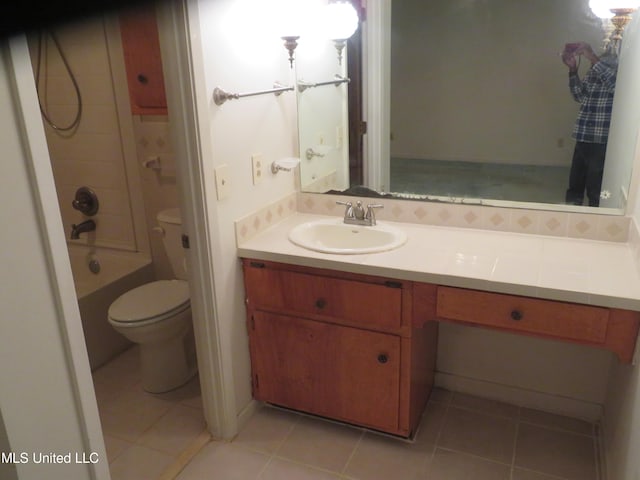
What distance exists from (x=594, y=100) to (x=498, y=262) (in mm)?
667

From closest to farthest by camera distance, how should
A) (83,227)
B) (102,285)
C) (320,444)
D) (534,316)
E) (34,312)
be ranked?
1. (34,312)
2. (534,316)
3. (320,444)
4. (102,285)
5. (83,227)

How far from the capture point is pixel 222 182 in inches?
70.9

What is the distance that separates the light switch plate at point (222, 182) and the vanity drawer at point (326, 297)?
1.00ft

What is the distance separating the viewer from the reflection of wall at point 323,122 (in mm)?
2195

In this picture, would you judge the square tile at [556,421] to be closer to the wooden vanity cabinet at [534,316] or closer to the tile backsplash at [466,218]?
the wooden vanity cabinet at [534,316]

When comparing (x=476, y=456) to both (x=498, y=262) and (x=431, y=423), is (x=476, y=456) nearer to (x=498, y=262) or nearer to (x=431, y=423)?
(x=431, y=423)

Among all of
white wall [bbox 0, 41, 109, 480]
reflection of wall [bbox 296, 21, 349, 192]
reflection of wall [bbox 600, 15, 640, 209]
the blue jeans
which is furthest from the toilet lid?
reflection of wall [bbox 600, 15, 640, 209]

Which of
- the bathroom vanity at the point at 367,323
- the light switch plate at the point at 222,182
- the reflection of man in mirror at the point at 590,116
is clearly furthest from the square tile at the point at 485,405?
the light switch plate at the point at 222,182

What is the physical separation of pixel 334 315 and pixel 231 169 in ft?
2.10

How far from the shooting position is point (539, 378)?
6.99 ft

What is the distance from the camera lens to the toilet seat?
7.22ft

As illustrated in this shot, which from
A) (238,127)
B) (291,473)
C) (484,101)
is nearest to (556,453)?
(291,473)

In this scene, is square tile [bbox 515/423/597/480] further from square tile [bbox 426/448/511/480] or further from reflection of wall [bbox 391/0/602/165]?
reflection of wall [bbox 391/0/602/165]

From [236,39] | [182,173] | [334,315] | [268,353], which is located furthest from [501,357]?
[236,39]
